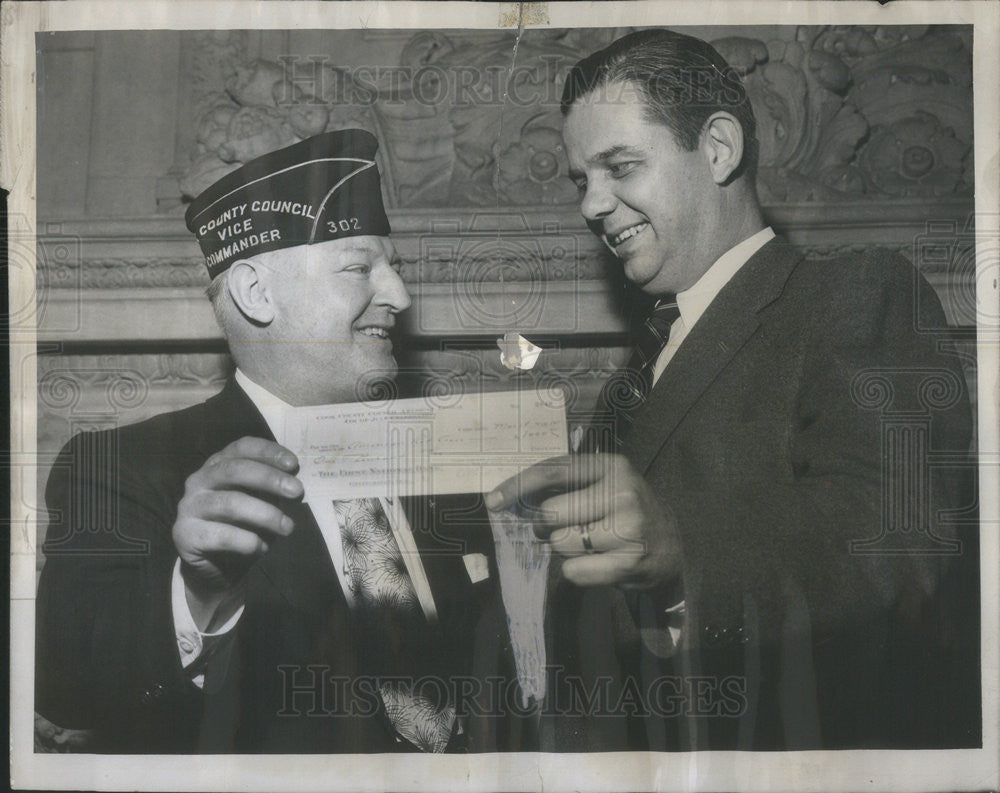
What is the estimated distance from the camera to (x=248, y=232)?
2.27 metres

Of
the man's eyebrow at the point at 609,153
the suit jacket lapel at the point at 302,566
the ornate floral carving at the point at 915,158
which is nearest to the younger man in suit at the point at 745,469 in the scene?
the man's eyebrow at the point at 609,153

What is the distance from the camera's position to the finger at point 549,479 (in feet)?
7.27

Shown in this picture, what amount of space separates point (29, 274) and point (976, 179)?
2306 mm

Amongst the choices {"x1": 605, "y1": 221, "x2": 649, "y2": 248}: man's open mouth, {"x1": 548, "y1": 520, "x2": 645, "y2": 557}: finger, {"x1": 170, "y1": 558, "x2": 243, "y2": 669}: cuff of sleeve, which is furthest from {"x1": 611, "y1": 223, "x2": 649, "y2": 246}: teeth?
{"x1": 170, "y1": 558, "x2": 243, "y2": 669}: cuff of sleeve

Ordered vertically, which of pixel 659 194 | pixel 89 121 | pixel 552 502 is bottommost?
pixel 552 502

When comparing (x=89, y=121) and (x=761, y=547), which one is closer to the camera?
(x=761, y=547)

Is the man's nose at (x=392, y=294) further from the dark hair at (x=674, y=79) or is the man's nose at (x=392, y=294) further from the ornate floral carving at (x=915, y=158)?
the ornate floral carving at (x=915, y=158)

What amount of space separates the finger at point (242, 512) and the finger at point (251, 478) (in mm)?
21

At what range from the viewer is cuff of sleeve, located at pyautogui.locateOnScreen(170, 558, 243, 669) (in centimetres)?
224

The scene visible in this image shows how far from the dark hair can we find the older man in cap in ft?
1.88

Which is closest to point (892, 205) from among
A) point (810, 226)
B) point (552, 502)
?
point (810, 226)

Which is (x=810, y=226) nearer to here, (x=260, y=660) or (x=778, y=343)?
(x=778, y=343)

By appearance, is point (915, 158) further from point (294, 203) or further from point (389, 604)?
point (389, 604)

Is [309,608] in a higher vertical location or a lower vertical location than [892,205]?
lower
